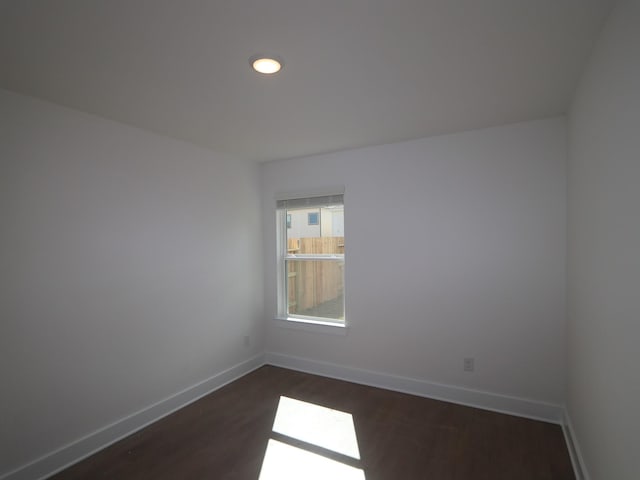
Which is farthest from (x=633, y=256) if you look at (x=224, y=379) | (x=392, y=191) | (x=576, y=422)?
(x=224, y=379)

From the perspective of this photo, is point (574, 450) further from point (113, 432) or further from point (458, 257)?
point (113, 432)

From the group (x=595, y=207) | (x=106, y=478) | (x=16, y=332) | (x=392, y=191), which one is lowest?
(x=106, y=478)

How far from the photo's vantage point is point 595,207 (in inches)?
70.1

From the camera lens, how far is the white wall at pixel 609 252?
49.6 inches

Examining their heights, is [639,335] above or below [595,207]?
below

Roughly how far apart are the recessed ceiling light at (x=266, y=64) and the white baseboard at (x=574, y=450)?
2870mm

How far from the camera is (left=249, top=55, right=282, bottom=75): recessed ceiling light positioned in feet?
5.84

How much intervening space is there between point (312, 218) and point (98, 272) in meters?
2.24

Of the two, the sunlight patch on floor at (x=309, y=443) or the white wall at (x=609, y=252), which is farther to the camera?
the sunlight patch on floor at (x=309, y=443)

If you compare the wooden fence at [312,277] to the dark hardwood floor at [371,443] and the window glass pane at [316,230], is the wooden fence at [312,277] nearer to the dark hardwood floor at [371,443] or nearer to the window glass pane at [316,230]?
the window glass pane at [316,230]

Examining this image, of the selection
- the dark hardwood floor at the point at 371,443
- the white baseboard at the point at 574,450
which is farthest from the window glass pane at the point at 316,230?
the white baseboard at the point at 574,450

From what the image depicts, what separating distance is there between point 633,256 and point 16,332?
10.7ft

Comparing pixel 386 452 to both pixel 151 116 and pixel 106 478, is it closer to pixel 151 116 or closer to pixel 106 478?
pixel 106 478

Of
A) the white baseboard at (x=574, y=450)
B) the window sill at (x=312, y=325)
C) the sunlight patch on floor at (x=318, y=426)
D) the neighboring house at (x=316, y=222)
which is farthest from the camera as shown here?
the neighboring house at (x=316, y=222)
